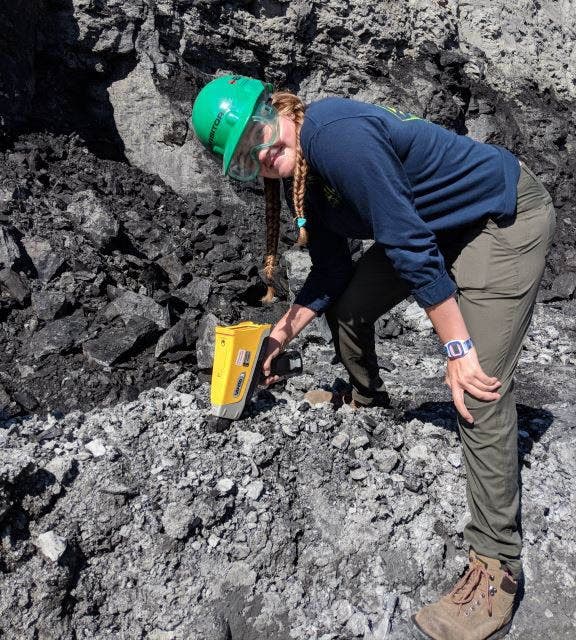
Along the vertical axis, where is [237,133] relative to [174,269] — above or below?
above

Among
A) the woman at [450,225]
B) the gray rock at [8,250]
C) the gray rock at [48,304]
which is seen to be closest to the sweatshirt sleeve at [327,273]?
the woman at [450,225]

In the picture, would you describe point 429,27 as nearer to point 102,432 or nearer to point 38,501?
point 102,432

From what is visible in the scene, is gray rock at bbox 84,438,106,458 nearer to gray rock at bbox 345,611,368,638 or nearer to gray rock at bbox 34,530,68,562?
gray rock at bbox 34,530,68,562

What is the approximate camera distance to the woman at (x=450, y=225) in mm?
2039

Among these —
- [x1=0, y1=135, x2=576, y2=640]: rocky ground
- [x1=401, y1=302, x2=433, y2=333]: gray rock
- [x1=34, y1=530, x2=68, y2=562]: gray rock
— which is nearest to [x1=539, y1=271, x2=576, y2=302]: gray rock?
[x1=401, y1=302, x2=433, y2=333]: gray rock

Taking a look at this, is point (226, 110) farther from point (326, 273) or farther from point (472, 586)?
point (472, 586)

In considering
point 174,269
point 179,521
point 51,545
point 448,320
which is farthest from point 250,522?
point 174,269

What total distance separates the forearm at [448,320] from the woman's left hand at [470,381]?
87 mm

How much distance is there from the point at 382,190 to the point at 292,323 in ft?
3.95

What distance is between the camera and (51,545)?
2.41 m

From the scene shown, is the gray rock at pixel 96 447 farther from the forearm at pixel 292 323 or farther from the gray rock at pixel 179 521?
the forearm at pixel 292 323

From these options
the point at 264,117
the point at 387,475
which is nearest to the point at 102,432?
the point at 387,475

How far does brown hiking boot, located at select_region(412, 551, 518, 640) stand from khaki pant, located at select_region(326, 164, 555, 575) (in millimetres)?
65

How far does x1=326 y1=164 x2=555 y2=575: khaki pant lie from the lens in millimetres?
2312
